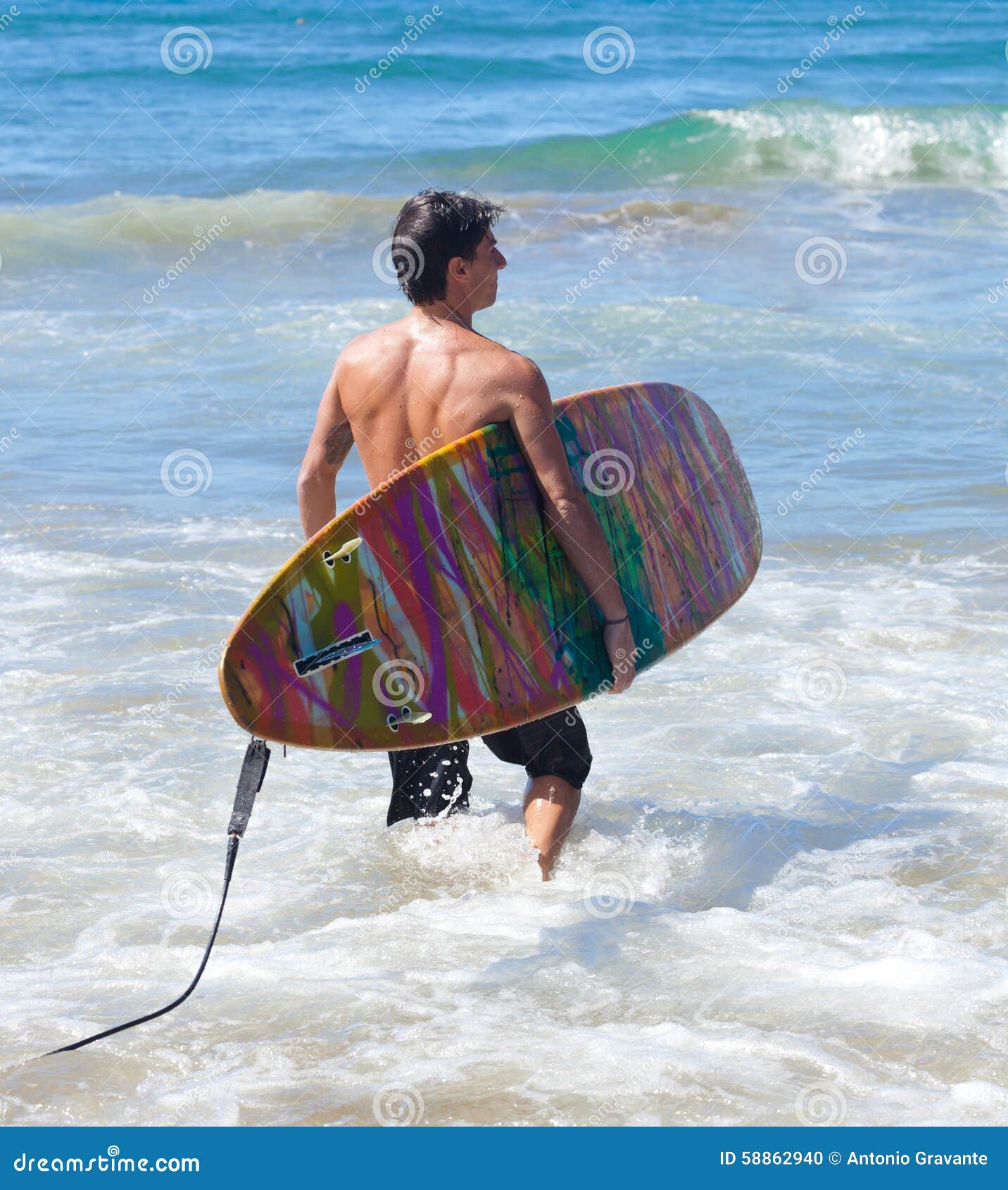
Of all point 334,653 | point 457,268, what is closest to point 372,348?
point 457,268

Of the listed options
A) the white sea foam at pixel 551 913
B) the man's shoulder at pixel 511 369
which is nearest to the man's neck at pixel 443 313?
the man's shoulder at pixel 511 369

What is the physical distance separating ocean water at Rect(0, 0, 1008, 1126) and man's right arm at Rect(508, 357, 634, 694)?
0.63m

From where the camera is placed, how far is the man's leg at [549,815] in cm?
324

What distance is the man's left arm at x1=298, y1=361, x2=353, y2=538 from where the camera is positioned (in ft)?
10.4

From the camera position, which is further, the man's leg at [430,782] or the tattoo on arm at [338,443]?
the man's leg at [430,782]

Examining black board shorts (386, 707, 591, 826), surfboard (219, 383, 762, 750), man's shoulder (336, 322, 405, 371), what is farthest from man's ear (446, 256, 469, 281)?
black board shorts (386, 707, 591, 826)

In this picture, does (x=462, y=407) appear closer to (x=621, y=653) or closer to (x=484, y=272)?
(x=484, y=272)

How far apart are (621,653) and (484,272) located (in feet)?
3.00

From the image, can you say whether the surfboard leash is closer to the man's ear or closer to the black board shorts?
the black board shorts

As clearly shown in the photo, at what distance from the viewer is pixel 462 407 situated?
2957 millimetres

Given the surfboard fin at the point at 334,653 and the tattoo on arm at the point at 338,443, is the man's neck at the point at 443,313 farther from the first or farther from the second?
the surfboard fin at the point at 334,653

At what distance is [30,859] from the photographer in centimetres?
341

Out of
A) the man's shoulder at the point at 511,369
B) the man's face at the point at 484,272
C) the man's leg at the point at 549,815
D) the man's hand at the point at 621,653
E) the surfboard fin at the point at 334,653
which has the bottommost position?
the man's leg at the point at 549,815
